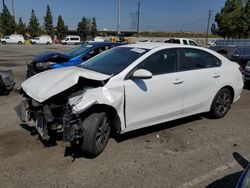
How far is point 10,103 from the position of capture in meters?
6.89

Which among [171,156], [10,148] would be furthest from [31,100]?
[171,156]

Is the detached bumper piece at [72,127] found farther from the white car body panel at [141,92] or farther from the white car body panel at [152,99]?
the white car body panel at [152,99]

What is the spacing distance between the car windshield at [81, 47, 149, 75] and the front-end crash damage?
0.42 metres

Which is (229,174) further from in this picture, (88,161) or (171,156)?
(88,161)

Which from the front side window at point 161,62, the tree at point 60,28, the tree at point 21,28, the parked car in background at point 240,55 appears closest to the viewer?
the front side window at point 161,62

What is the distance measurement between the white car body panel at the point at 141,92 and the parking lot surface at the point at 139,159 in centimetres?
38

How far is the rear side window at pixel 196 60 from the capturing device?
5038 mm

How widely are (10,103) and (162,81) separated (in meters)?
4.26

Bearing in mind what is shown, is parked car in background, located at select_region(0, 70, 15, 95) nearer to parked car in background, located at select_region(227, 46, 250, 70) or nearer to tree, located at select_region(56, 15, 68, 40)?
parked car in background, located at select_region(227, 46, 250, 70)

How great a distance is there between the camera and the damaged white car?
150 inches

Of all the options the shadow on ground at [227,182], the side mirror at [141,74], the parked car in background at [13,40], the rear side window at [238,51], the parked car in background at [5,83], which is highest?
the side mirror at [141,74]

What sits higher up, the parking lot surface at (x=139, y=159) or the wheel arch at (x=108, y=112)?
the wheel arch at (x=108, y=112)

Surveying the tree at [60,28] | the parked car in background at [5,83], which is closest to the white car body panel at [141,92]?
the parked car in background at [5,83]

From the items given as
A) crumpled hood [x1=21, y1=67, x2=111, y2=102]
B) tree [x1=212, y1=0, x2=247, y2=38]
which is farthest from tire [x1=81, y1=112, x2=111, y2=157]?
tree [x1=212, y1=0, x2=247, y2=38]
